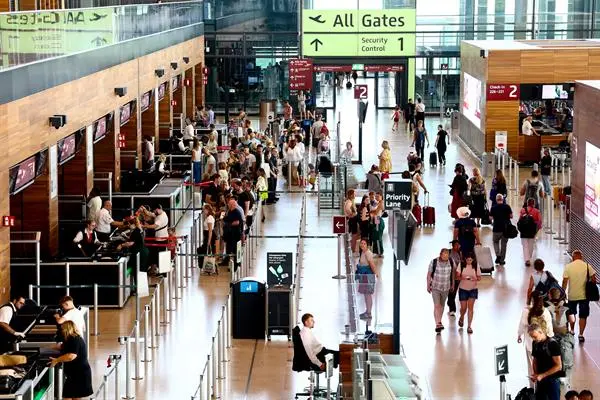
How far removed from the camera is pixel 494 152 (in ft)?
137

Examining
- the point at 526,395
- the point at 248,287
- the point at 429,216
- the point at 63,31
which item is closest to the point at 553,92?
the point at 429,216

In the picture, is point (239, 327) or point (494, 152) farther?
point (494, 152)

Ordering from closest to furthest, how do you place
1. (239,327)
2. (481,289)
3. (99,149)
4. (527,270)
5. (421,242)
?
(239,327) → (481,289) → (527,270) → (421,242) → (99,149)

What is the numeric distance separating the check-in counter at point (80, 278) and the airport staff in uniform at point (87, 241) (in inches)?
46.8

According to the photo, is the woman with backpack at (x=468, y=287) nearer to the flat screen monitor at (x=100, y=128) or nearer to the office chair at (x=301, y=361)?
the office chair at (x=301, y=361)

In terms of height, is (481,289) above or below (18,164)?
below

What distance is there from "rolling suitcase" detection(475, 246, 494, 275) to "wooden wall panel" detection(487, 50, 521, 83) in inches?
723

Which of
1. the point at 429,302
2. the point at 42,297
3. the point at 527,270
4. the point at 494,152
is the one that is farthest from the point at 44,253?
the point at 494,152

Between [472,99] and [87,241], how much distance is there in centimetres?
2405

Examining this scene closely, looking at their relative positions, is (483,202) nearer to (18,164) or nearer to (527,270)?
(527,270)

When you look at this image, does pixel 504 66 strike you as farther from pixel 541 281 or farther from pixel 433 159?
pixel 541 281

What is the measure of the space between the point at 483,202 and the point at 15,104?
12.0m

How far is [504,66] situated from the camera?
42.6m

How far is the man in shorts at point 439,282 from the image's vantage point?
21.3 metres
